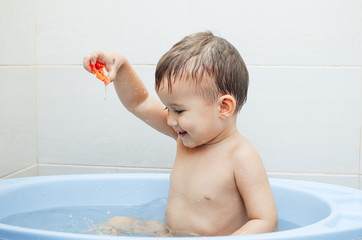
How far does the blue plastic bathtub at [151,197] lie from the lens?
34.2 inches

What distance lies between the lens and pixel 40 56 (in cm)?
162

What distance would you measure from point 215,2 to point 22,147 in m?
0.84

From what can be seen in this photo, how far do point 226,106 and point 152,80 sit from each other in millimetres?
557

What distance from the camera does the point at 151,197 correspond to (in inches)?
53.5

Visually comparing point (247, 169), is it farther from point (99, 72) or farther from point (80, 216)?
point (80, 216)

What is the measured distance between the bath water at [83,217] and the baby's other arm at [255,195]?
9.0 inches

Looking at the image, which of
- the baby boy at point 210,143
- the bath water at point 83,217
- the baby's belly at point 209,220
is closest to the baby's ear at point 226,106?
the baby boy at point 210,143

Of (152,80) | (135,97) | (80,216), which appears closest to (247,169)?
(135,97)

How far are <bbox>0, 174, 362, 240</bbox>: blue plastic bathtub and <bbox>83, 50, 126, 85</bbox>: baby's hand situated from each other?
0.40 metres

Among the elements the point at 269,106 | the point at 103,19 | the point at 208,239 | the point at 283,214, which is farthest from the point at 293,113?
the point at 208,239

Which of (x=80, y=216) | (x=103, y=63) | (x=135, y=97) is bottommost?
(x=80, y=216)

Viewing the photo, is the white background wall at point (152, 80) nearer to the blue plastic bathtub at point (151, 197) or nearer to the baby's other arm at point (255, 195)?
the blue plastic bathtub at point (151, 197)

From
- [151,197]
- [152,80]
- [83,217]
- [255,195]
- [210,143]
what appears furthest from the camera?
[152,80]

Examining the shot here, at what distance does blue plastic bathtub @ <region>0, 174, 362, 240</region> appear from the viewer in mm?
868
